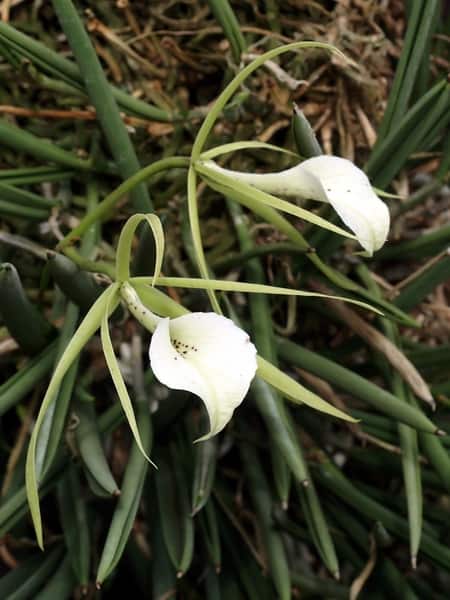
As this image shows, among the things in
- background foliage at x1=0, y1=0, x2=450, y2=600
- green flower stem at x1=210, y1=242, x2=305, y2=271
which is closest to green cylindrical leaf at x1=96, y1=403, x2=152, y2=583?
background foliage at x1=0, y1=0, x2=450, y2=600

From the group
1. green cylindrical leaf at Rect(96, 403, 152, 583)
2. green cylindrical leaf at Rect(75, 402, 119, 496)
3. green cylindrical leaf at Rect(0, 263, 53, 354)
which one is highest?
green cylindrical leaf at Rect(0, 263, 53, 354)

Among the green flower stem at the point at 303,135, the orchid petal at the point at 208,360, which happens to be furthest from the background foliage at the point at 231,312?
the orchid petal at the point at 208,360

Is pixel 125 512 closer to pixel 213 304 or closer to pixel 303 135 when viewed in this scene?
pixel 213 304

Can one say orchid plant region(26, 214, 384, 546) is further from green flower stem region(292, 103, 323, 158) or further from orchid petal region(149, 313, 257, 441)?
green flower stem region(292, 103, 323, 158)

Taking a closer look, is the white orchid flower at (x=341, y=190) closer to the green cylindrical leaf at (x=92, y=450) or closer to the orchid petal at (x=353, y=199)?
the orchid petal at (x=353, y=199)

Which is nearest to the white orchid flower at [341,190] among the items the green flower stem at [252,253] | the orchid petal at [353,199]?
the orchid petal at [353,199]

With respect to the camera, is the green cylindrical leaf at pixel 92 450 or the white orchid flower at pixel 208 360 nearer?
the white orchid flower at pixel 208 360

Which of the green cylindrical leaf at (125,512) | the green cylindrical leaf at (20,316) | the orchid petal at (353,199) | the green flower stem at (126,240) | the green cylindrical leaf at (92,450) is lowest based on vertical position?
the green cylindrical leaf at (125,512)

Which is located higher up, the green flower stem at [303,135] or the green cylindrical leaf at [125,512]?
the green flower stem at [303,135]
